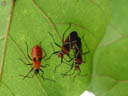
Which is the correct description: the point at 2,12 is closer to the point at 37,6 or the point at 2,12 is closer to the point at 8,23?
the point at 8,23

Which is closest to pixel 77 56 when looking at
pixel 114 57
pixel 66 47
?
pixel 66 47

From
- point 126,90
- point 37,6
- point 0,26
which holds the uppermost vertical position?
point 37,6

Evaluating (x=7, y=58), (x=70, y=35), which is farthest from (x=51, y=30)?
(x=7, y=58)

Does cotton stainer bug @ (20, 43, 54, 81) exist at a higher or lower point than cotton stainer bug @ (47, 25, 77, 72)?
lower

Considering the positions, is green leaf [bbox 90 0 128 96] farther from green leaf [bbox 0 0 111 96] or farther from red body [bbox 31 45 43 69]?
red body [bbox 31 45 43 69]

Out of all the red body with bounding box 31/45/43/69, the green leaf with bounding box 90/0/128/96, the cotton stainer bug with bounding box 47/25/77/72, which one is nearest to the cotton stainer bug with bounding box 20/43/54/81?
the red body with bounding box 31/45/43/69

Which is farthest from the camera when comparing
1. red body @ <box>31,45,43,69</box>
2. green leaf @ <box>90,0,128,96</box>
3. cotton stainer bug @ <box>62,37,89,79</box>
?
cotton stainer bug @ <box>62,37,89,79</box>

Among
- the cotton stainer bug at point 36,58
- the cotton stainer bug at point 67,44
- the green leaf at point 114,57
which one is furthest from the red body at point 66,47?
the green leaf at point 114,57

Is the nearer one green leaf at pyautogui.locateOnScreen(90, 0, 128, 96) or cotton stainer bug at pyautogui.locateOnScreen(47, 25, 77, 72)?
green leaf at pyautogui.locateOnScreen(90, 0, 128, 96)
